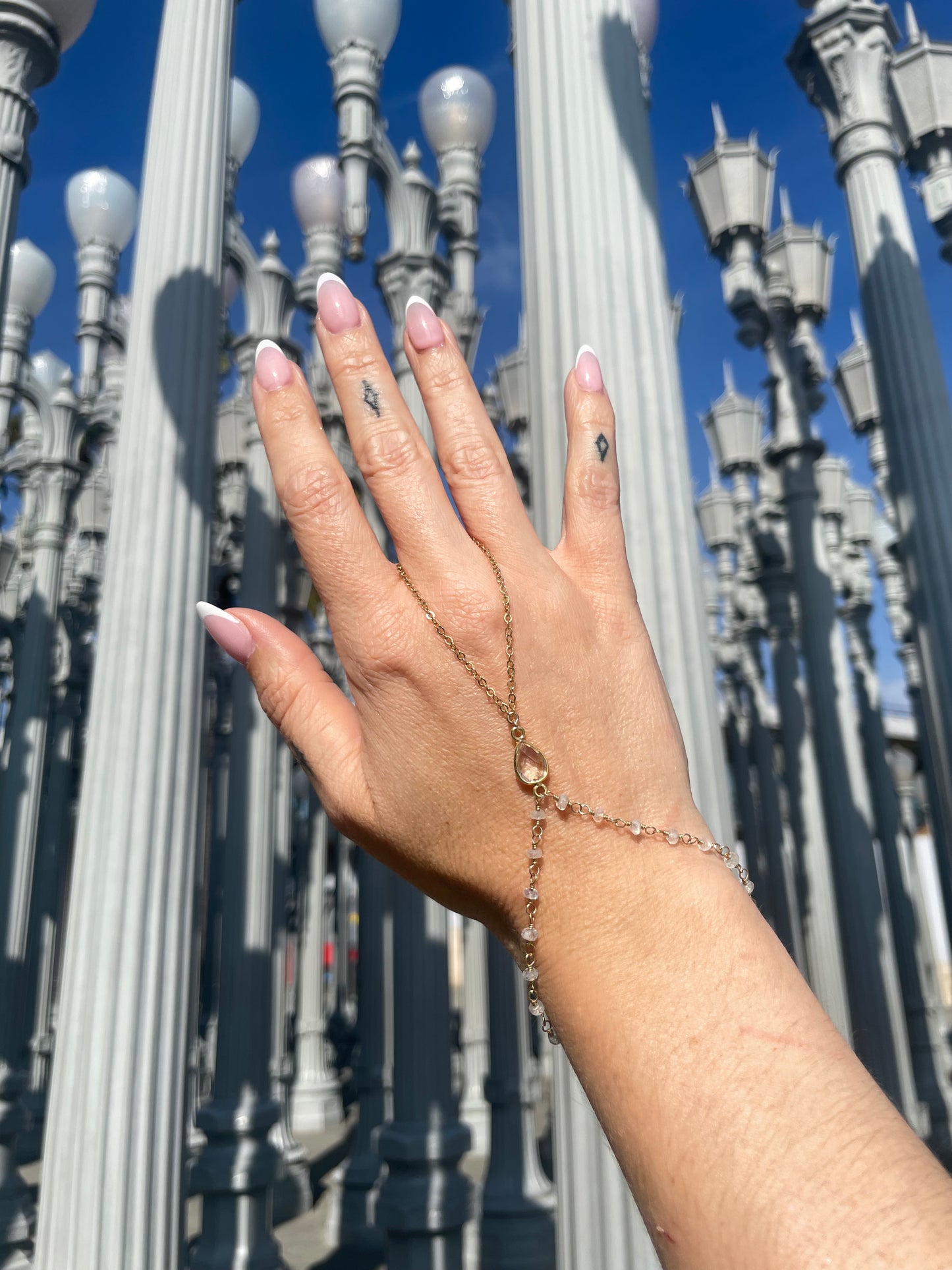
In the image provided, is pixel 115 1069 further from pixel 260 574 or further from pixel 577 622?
pixel 260 574

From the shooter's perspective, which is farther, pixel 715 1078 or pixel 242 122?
pixel 242 122

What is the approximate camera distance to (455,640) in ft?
3.72

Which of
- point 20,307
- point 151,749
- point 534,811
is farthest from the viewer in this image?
point 20,307

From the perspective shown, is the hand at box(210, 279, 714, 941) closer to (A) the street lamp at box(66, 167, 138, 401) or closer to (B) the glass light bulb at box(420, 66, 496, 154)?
(B) the glass light bulb at box(420, 66, 496, 154)

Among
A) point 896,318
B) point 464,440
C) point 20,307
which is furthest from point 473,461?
point 20,307

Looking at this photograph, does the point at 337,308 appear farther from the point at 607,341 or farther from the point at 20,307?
the point at 20,307

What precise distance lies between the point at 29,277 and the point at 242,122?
309 cm

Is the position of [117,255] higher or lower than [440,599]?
higher

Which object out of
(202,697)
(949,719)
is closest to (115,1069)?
(202,697)

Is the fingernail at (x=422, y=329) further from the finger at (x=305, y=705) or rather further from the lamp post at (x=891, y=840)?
the lamp post at (x=891, y=840)

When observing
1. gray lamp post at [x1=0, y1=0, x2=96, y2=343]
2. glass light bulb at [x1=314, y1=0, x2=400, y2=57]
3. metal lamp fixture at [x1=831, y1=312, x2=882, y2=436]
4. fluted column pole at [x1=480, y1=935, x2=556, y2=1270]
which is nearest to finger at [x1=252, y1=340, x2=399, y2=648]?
gray lamp post at [x1=0, y1=0, x2=96, y2=343]

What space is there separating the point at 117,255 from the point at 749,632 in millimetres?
14567

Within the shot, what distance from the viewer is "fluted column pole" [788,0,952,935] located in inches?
253

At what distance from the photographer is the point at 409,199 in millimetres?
10227
